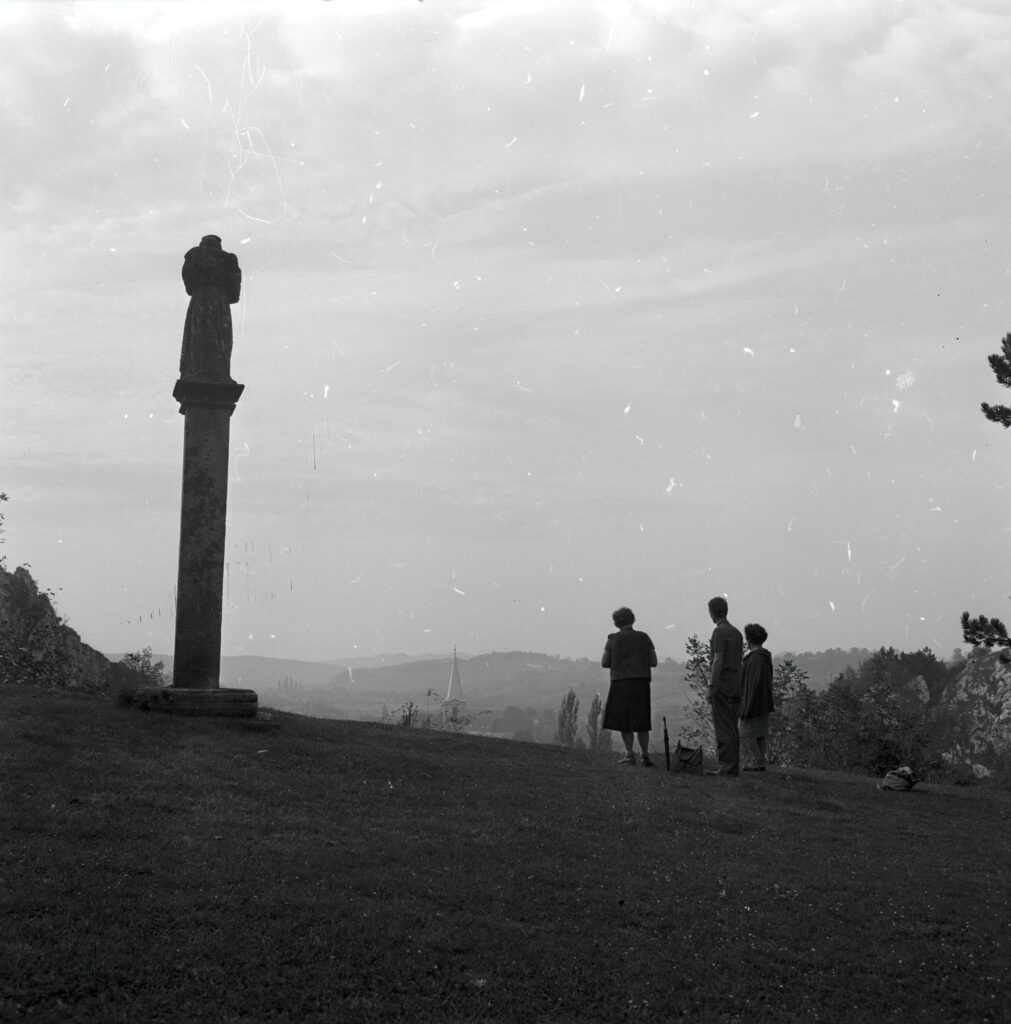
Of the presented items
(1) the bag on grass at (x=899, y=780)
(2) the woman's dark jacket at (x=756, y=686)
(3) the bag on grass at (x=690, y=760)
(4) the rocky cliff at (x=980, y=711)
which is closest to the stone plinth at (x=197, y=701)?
(3) the bag on grass at (x=690, y=760)

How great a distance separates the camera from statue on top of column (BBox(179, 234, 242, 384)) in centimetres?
1465

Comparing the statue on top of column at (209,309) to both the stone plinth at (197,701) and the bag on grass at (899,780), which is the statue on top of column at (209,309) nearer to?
the stone plinth at (197,701)

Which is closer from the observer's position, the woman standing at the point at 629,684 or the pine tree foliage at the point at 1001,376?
the woman standing at the point at 629,684

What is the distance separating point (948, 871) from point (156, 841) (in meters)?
7.05

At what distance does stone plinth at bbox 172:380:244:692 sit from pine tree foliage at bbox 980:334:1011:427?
45.6ft

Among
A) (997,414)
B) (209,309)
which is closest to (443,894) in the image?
(209,309)

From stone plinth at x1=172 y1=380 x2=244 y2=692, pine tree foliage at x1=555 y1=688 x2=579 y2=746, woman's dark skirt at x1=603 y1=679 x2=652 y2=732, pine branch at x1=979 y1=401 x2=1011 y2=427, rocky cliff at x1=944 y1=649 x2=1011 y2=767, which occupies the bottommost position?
pine tree foliage at x1=555 y1=688 x2=579 y2=746

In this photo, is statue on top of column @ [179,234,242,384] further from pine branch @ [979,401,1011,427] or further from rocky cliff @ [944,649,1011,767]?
rocky cliff @ [944,649,1011,767]

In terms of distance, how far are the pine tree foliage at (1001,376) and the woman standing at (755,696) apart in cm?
780

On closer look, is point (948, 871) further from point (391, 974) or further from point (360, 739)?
point (360, 739)

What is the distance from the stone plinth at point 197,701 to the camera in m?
13.0

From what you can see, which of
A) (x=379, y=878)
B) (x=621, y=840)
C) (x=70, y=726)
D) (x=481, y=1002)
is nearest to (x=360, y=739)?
(x=70, y=726)

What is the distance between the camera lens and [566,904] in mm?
7109

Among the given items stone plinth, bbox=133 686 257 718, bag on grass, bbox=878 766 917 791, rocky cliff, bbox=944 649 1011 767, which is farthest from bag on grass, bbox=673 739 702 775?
rocky cliff, bbox=944 649 1011 767
